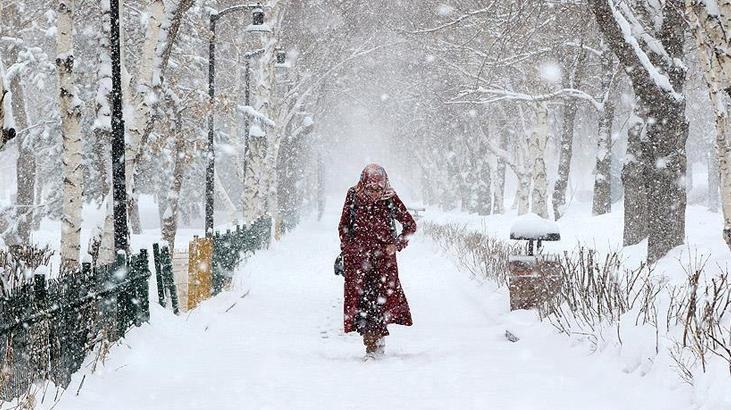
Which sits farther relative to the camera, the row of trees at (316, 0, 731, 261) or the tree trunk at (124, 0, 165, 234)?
the tree trunk at (124, 0, 165, 234)

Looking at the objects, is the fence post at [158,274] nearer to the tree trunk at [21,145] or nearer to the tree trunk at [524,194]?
the tree trunk at [21,145]

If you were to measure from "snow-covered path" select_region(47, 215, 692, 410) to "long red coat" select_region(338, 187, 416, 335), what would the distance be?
0.49 metres

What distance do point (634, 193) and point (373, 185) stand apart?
24.2 feet

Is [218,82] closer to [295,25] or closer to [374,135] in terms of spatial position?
[295,25]

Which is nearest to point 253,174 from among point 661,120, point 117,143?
point 117,143

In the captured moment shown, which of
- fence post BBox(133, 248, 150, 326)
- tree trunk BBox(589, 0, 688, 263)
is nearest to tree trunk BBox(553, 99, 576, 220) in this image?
tree trunk BBox(589, 0, 688, 263)

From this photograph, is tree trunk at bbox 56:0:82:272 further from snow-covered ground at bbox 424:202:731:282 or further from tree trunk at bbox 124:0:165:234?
snow-covered ground at bbox 424:202:731:282

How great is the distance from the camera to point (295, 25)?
82.0ft

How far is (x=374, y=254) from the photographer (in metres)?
6.82

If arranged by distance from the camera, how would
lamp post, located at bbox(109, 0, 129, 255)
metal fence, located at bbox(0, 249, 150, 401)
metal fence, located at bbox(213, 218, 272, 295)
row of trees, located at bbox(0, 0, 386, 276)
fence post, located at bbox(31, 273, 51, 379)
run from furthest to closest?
metal fence, located at bbox(213, 218, 272, 295), row of trees, located at bbox(0, 0, 386, 276), lamp post, located at bbox(109, 0, 129, 255), fence post, located at bbox(31, 273, 51, 379), metal fence, located at bbox(0, 249, 150, 401)

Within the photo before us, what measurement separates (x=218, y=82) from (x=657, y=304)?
84.0 ft

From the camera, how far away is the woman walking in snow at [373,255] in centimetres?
675

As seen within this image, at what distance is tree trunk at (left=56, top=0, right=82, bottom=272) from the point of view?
880 centimetres

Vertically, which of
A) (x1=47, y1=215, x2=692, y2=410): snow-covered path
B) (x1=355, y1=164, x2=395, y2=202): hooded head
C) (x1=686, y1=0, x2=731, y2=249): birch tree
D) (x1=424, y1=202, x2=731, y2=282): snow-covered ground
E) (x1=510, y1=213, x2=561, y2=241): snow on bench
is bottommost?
(x1=47, y1=215, x2=692, y2=410): snow-covered path
